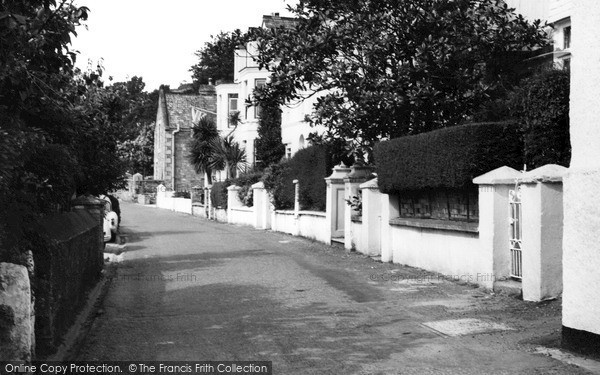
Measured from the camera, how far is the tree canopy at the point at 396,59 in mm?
17469

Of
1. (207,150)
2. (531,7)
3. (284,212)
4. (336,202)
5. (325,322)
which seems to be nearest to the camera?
(325,322)

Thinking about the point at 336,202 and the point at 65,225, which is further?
the point at 336,202

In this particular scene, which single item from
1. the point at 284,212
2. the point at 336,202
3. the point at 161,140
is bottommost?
the point at 284,212

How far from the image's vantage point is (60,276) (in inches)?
337

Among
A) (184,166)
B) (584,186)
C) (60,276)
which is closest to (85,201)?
(60,276)

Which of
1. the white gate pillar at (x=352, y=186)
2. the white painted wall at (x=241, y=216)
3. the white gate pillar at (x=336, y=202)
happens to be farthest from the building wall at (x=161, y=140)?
the white gate pillar at (x=352, y=186)

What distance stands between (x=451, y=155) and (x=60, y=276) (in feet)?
26.3

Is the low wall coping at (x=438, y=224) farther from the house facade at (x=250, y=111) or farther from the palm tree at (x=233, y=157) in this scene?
the palm tree at (x=233, y=157)

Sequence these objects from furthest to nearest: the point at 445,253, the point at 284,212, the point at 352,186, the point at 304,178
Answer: the point at 284,212, the point at 304,178, the point at 352,186, the point at 445,253

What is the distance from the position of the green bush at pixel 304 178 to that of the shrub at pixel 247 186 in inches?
211

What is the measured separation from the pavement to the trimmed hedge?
1.79m

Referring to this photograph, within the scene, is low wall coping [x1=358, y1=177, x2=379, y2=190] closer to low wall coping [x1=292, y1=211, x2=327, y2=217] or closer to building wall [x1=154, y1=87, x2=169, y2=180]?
low wall coping [x1=292, y1=211, x2=327, y2=217]

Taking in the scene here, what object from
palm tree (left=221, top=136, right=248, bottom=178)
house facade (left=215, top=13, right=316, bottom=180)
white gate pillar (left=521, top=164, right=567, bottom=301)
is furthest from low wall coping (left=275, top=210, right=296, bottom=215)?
palm tree (left=221, top=136, right=248, bottom=178)

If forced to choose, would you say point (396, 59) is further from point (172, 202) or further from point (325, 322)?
point (172, 202)
